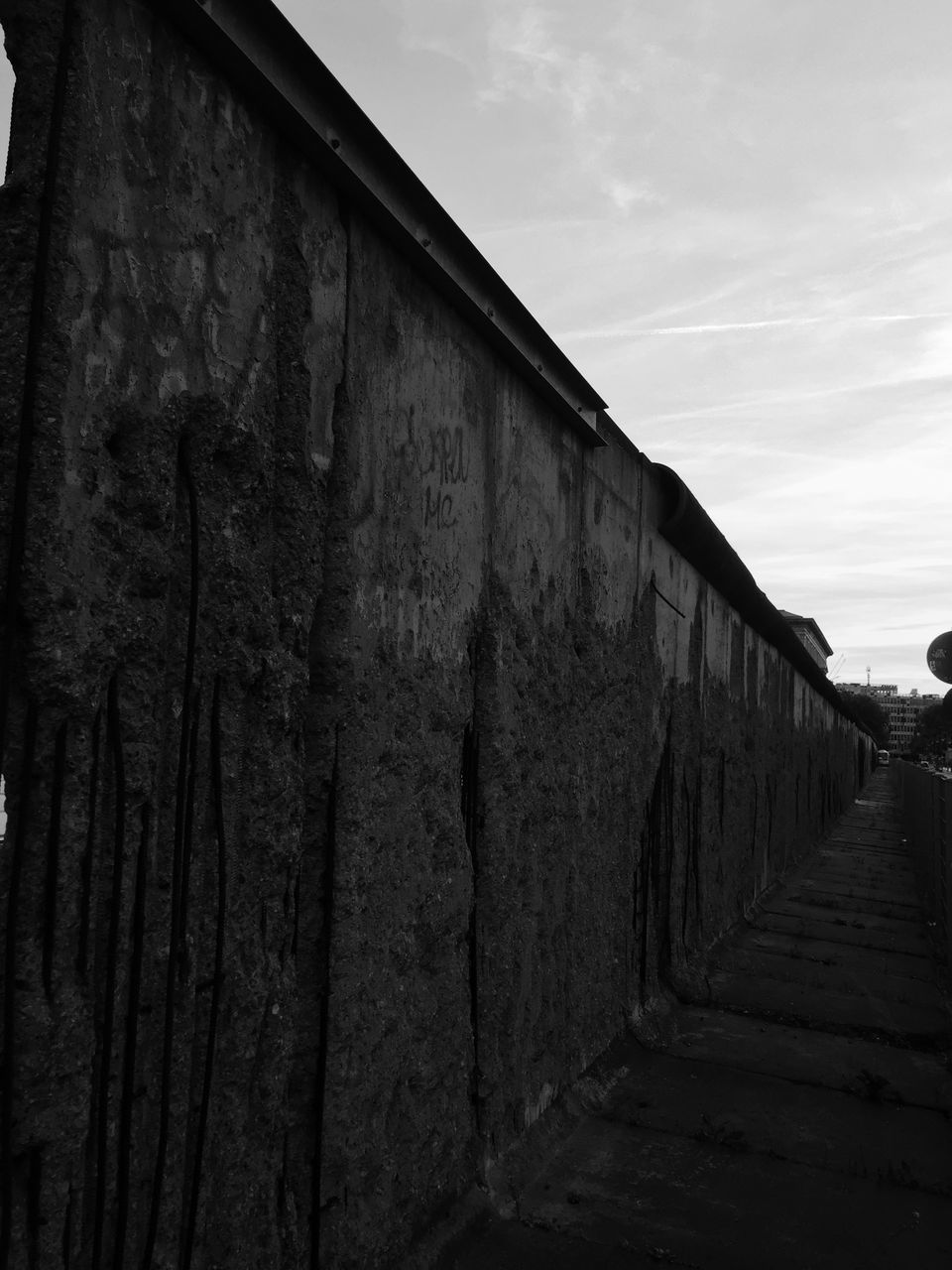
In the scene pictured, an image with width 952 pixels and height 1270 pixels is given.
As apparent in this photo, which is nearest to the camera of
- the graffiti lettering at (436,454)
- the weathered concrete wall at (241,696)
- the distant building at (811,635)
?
the weathered concrete wall at (241,696)

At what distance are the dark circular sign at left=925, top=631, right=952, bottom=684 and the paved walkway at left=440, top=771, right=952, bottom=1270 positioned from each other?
4398 millimetres

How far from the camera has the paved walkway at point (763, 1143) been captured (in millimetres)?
2482

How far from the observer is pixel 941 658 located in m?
9.42

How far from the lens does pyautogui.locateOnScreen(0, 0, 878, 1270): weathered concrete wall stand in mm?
1294

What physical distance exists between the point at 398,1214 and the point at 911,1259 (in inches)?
49.3

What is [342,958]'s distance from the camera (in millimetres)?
1955

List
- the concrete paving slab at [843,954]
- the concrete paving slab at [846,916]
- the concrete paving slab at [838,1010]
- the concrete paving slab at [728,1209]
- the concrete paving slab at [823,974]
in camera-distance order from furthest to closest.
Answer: the concrete paving slab at [846,916], the concrete paving slab at [843,954], the concrete paving slab at [823,974], the concrete paving slab at [838,1010], the concrete paving slab at [728,1209]

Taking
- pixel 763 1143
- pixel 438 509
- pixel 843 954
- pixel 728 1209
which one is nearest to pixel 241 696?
pixel 438 509

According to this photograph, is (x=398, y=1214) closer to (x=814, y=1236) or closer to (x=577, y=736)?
(x=814, y=1236)

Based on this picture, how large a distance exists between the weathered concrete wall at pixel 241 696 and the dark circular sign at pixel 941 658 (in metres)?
7.47

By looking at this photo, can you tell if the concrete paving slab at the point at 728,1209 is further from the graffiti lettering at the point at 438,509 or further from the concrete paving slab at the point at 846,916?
the concrete paving slab at the point at 846,916

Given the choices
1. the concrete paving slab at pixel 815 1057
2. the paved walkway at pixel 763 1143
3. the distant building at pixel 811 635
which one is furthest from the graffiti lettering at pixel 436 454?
the distant building at pixel 811 635

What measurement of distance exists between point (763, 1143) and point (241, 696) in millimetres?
Answer: 2403

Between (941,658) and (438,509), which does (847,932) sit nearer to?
(941,658)
